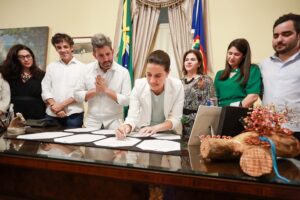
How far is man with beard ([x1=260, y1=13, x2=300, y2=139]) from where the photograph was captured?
1624mm

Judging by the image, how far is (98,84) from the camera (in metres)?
1.97

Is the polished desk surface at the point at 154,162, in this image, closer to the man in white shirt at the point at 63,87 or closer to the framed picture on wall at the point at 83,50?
the man in white shirt at the point at 63,87

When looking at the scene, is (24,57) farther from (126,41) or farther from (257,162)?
(257,162)

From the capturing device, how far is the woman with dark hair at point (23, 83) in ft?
7.66

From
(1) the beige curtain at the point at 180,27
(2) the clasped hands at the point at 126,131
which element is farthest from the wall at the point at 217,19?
(2) the clasped hands at the point at 126,131

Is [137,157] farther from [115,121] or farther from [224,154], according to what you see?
[115,121]

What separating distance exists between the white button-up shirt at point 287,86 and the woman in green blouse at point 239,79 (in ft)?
0.38

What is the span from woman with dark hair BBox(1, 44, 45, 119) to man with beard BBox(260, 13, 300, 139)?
2.18 meters

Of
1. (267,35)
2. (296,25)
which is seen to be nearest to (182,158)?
(296,25)

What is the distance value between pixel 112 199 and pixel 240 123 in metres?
0.74

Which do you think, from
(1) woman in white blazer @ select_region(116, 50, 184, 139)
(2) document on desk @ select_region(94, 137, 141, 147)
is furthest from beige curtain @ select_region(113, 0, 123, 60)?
(2) document on desk @ select_region(94, 137, 141, 147)

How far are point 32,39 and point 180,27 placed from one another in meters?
2.58

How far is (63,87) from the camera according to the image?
2.47 meters

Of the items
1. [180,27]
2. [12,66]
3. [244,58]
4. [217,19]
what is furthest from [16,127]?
[217,19]
